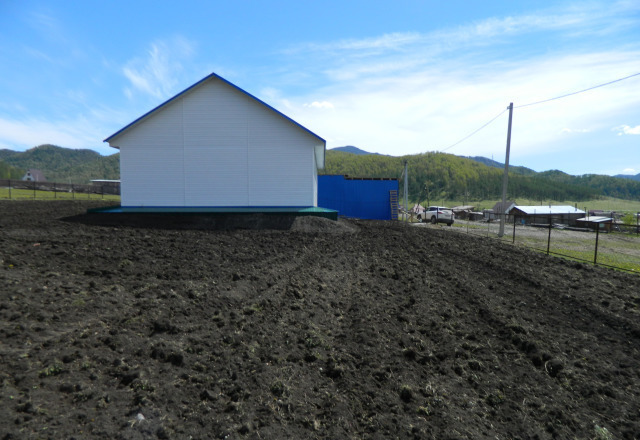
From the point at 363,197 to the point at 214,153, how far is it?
1371 cm

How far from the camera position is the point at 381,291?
6.82 meters

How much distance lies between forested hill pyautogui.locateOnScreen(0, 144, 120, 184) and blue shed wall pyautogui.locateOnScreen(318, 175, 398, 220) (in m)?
82.6

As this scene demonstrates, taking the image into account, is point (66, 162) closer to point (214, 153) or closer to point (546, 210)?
point (214, 153)

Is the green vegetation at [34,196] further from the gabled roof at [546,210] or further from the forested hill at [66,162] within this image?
the gabled roof at [546,210]

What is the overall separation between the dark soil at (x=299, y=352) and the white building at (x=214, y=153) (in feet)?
30.1

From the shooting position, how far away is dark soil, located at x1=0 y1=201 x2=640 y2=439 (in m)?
2.88

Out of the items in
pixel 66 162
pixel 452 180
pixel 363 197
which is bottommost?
pixel 363 197

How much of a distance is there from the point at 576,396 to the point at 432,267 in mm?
5689

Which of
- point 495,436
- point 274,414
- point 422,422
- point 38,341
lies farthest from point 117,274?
point 495,436

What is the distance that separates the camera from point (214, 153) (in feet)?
55.1

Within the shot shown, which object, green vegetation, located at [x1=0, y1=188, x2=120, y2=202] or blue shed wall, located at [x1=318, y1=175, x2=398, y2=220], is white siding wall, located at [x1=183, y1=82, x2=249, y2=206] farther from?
green vegetation, located at [x1=0, y1=188, x2=120, y2=202]

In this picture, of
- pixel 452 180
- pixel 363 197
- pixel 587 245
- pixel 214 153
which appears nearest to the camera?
pixel 214 153

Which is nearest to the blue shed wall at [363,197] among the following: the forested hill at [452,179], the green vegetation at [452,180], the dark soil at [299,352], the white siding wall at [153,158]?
the white siding wall at [153,158]

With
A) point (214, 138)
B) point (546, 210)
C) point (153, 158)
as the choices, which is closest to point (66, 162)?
point (153, 158)
